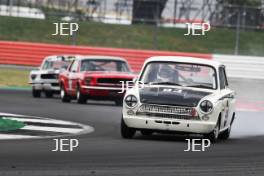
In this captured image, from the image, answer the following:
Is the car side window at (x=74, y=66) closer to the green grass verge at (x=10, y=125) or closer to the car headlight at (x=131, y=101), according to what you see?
the green grass verge at (x=10, y=125)

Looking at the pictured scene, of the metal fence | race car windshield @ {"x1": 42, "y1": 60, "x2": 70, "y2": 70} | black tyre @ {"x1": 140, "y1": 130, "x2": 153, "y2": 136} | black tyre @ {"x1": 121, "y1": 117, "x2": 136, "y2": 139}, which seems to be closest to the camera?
black tyre @ {"x1": 121, "y1": 117, "x2": 136, "y2": 139}

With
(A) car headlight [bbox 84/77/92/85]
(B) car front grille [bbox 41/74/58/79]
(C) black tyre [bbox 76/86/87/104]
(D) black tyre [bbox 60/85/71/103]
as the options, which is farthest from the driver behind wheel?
(B) car front grille [bbox 41/74/58/79]

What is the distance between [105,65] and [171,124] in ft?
35.7

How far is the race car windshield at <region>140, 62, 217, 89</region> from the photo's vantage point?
49.0ft

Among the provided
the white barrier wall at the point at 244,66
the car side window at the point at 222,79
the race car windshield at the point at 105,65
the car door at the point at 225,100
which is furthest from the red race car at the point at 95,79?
the white barrier wall at the point at 244,66

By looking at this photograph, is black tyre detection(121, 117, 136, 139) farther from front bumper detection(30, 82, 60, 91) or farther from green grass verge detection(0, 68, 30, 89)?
green grass verge detection(0, 68, 30, 89)

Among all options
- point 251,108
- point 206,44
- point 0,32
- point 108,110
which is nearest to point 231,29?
point 206,44

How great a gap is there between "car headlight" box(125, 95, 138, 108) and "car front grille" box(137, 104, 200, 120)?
113mm

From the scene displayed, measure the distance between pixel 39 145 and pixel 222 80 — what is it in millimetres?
3958

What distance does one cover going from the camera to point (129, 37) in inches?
1619

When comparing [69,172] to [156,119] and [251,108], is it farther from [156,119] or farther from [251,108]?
[251,108]

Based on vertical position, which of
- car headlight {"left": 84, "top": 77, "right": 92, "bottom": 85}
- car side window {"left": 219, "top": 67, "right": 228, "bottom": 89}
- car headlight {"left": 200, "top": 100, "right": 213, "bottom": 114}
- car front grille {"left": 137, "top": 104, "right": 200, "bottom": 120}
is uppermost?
car side window {"left": 219, "top": 67, "right": 228, "bottom": 89}

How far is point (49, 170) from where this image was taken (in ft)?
31.9

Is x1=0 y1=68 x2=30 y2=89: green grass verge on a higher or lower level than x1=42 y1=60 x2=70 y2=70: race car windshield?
lower
